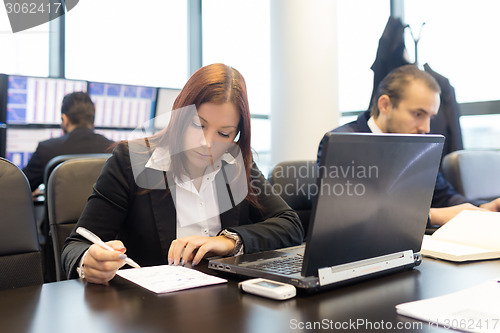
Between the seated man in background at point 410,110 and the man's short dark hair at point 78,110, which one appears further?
the man's short dark hair at point 78,110

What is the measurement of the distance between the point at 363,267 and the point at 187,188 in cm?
70

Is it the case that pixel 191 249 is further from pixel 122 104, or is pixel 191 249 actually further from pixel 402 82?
pixel 122 104

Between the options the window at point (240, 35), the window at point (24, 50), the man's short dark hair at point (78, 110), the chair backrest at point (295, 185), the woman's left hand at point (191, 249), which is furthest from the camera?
the window at point (240, 35)

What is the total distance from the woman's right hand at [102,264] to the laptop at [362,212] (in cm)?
20

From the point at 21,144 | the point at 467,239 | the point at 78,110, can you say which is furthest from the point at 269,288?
the point at 21,144

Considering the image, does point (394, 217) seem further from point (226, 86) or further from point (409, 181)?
point (226, 86)

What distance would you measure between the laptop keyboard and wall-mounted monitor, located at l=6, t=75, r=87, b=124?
9.51 ft

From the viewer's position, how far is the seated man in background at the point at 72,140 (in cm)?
300

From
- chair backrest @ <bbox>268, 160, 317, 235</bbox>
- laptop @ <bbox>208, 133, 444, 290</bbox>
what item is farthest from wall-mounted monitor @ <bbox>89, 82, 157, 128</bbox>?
laptop @ <bbox>208, 133, 444, 290</bbox>

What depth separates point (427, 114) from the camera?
2.28 meters

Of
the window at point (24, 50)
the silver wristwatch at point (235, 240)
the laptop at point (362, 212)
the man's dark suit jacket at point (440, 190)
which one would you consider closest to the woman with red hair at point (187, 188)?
the silver wristwatch at point (235, 240)

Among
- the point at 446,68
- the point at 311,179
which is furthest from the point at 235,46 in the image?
the point at 311,179

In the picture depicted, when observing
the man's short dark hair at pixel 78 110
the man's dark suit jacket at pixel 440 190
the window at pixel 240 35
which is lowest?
the man's dark suit jacket at pixel 440 190

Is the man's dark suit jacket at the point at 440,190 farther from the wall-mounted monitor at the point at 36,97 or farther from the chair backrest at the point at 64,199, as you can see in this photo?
the wall-mounted monitor at the point at 36,97
